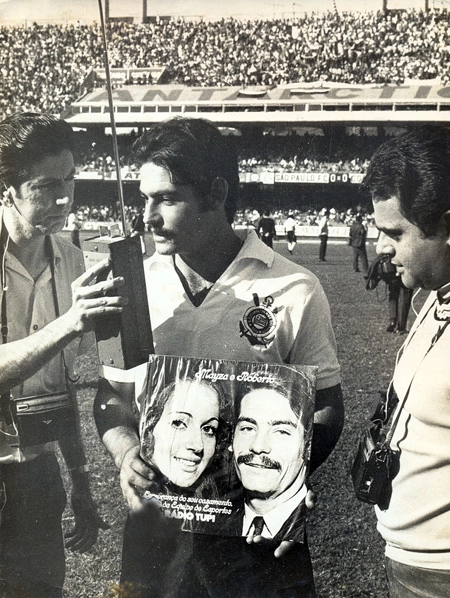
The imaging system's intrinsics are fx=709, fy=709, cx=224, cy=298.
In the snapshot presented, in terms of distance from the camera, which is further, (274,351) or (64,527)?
(64,527)

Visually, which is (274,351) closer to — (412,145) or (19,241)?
(412,145)

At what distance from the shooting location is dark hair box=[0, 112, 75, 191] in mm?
2777

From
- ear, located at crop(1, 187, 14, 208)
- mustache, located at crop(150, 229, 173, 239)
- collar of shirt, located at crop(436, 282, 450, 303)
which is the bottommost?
collar of shirt, located at crop(436, 282, 450, 303)

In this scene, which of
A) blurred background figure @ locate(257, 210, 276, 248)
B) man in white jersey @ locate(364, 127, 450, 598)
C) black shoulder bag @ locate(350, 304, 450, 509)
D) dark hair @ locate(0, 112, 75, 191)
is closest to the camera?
man in white jersey @ locate(364, 127, 450, 598)

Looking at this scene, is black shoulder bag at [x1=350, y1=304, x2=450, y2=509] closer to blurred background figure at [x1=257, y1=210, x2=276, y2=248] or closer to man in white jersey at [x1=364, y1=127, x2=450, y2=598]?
man in white jersey at [x1=364, y1=127, x2=450, y2=598]

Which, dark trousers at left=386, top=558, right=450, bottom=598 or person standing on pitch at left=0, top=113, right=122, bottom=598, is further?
person standing on pitch at left=0, top=113, right=122, bottom=598

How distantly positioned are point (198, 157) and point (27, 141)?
723 mm

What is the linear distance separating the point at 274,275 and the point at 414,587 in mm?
1163

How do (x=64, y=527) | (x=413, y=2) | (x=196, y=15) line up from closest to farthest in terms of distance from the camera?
(x=413, y=2)
(x=196, y=15)
(x=64, y=527)

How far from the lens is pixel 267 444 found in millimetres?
2572

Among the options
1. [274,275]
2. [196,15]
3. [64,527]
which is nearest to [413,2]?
[196,15]

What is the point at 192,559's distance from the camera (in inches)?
105

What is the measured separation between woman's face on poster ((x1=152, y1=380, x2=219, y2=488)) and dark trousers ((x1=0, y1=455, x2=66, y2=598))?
53 centimetres

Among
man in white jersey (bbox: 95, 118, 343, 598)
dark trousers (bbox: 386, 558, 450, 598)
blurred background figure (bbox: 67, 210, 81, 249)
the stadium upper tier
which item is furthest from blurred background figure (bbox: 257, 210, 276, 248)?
dark trousers (bbox: 386, 558, 450, 598)
